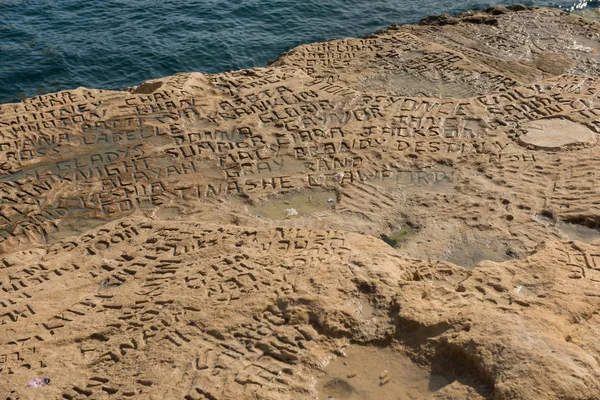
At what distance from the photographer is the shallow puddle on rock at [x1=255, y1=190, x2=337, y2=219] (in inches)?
302

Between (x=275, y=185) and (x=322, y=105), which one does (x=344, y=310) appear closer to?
(x=275, y=185)

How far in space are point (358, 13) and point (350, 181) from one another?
10433mm

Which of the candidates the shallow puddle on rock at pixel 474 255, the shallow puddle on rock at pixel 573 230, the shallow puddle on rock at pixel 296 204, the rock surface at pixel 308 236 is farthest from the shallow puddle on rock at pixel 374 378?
the shallow puddle on rock at pixel 573 230

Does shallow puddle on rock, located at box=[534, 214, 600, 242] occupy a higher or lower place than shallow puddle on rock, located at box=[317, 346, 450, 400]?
higher

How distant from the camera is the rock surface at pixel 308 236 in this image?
17.3 ft

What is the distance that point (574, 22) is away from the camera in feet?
44.9

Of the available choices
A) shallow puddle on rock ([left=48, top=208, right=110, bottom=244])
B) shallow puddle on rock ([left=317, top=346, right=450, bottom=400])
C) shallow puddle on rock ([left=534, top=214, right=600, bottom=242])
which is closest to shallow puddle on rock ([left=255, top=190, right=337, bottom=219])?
shallow puddle on rock ([left=48, top=208, right=110, bottom=244])

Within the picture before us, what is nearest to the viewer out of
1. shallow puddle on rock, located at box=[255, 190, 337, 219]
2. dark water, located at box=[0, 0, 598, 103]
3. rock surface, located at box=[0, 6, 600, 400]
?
rock surface, located at box=[0, 6, 600, 400]

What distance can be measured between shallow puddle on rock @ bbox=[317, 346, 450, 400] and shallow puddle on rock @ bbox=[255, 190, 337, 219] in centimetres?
249

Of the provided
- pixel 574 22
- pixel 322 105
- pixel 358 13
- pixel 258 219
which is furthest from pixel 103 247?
pixel 358 13

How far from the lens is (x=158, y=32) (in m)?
16.4

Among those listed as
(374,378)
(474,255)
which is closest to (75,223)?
(374,378)

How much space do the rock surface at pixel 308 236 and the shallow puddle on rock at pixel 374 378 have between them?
18mm

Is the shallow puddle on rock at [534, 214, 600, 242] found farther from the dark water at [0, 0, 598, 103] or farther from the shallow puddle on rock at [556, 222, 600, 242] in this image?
the dark water at [0, 0, 598, 103]
